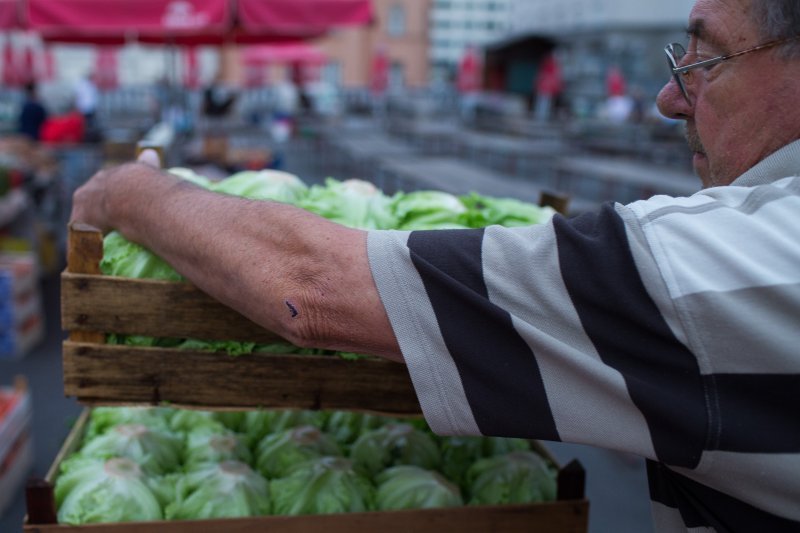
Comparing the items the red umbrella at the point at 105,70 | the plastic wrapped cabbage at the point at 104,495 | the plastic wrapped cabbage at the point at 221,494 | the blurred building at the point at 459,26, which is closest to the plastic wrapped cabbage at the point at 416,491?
the plastic wrapped cabbage at the point at 221,494

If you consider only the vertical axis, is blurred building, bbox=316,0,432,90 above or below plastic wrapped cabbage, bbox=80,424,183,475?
above

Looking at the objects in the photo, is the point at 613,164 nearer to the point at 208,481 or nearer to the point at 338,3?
the point at 338,3

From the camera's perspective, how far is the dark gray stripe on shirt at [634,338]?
41.8 inches

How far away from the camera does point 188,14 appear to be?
6051 mm

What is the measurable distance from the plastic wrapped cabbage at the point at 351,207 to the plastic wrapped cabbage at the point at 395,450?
73 centimetres

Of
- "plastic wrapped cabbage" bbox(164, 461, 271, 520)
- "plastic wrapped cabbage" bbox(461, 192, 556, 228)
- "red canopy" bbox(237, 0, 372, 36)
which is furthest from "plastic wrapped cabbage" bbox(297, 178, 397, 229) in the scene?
"red canopy" bbox(237, 0, 372, 36)

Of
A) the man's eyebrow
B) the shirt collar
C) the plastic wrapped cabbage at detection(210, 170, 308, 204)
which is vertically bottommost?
the plastic wrapped cabbage at detection(210, 170, 308, 204)

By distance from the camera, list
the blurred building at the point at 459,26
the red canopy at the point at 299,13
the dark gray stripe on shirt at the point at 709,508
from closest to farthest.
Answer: the dark gray stripe on shirt at the point at 709,508
the red canopy at the point at 299,13
the blurred building at the point at 459,26

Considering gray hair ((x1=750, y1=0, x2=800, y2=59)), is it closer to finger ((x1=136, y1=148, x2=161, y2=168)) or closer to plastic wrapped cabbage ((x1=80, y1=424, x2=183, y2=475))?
finger ((x1=136, y1=148, x2=161, y2=168))

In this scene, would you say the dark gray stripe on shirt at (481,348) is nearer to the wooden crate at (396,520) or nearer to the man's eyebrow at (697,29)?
the man's eyebrow at (697,29)

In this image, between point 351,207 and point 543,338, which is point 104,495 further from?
point 543,338

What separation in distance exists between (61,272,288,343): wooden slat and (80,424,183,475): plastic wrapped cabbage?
24.3 inches

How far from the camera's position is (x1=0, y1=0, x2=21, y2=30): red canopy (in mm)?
6469

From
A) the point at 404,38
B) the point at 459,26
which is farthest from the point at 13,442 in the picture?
the point at 459,26
